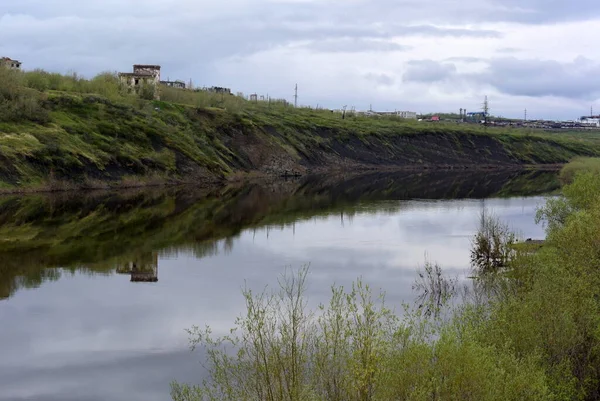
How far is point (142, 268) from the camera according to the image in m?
36.2

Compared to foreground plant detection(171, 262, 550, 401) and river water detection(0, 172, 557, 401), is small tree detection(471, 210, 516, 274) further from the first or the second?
foreground plant detection(171, 262, 550, 401)

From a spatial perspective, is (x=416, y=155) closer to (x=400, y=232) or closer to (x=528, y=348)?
(x=400, y=232)

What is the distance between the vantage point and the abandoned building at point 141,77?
4102 inches

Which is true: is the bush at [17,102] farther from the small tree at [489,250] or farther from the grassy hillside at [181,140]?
the small tree at [489,250]

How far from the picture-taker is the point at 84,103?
8269 centimetres

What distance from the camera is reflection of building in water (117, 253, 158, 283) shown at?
33722mm

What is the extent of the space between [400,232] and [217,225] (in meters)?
12.7

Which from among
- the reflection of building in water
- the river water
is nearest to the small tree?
the river water

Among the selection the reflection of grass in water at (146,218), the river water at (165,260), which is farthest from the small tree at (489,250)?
the reflection of grass in water at (146,218)

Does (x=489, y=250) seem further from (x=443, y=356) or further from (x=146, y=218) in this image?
(x=146, y=218)

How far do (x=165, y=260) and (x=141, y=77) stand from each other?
244 feet

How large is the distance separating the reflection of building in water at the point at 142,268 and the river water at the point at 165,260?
10 cm

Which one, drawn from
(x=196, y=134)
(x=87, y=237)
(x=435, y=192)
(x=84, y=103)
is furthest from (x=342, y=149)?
(x=87, y=237)

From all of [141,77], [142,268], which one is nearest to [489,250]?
[142,268]
